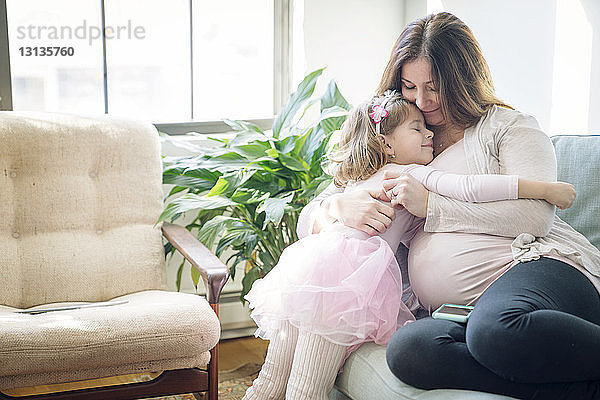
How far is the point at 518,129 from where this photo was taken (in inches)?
74.2

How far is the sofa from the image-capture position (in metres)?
1.61

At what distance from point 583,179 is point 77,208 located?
1.62 metres

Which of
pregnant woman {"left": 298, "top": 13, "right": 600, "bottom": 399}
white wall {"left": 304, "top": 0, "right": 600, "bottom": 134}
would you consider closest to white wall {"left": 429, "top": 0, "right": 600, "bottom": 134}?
white wall {"left": 304, "top": 0, "right": 600, "bottom": 134}

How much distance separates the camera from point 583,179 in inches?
78.6

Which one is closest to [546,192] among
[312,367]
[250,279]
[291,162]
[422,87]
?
[422,87]

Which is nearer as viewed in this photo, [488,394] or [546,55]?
[488,394]

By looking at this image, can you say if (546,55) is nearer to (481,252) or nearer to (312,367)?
(481,252)

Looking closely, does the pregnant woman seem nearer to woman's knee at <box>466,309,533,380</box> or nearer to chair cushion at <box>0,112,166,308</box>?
woman's knee at <box>466,309,533,380</box>

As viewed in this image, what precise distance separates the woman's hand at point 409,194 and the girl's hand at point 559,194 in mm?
304

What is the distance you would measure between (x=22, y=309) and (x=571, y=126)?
6.25 ft

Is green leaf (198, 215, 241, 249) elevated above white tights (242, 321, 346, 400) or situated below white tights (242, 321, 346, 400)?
above

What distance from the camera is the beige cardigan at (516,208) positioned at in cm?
180

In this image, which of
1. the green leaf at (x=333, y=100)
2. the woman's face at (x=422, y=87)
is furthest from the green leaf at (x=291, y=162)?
the woman's face at (x=422, y=87)

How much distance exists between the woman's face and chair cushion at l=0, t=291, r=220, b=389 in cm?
85
